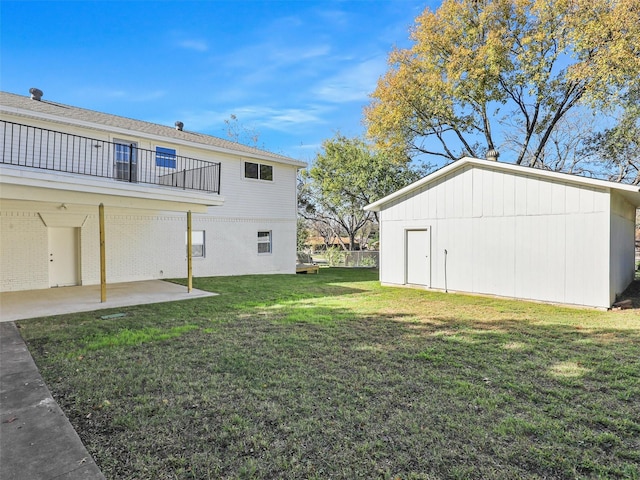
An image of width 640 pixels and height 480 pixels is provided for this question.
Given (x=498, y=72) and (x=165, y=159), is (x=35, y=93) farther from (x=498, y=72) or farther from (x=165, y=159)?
(x=498, y=72)

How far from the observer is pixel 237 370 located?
162 inches

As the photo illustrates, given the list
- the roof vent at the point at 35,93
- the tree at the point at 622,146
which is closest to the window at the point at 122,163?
the roof vent at the point at 35,93

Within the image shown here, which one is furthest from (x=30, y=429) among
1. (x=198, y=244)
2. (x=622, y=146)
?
(x=622, y=146)

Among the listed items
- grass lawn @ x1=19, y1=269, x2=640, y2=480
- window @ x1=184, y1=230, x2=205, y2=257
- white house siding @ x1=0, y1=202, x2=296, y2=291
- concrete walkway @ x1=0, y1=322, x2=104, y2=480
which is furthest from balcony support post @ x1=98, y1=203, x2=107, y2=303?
window @ x1=184, y1=230, x2=205, y2=257

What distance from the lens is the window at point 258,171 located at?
1465 cm

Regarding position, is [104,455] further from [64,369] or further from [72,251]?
[72,251]

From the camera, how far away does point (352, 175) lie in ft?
74.7

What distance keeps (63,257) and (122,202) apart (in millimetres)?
4026

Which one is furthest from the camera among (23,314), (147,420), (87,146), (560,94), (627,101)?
(560,94)

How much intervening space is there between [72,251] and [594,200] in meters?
14.6

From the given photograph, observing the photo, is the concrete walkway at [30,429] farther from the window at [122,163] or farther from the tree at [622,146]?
the tree at [622,146]

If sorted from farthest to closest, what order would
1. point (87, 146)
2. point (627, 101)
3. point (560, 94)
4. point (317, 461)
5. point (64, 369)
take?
1. point (560, 94)
2. point (627, 101)
3. point (87, 146)
4. point (64, 369)
5. point (317, 461)

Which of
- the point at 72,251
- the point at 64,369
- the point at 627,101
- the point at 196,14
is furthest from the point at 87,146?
the point at 627,101

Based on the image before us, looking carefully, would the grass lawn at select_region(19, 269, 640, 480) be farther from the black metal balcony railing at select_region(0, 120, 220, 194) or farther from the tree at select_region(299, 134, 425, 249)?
the tree at select_region(299, 134, 425, 249)
